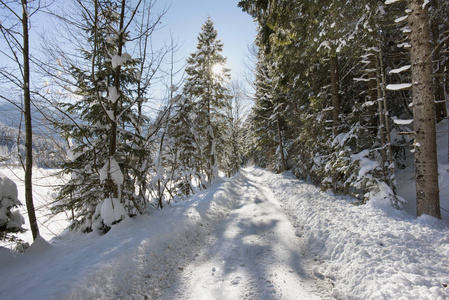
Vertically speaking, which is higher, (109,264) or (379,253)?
(109,264)

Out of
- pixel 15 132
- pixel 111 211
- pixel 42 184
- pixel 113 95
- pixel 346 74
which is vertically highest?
pixel 346 74

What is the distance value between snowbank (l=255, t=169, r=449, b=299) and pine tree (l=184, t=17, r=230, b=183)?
10.0 meters

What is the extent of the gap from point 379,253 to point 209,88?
1370 centimetres

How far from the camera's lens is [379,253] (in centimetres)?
327

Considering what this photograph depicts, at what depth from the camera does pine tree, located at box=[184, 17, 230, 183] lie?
1434 cm

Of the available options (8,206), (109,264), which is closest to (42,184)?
(8,206)

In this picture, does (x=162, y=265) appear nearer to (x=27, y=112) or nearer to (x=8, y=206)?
(x=8, y=206)

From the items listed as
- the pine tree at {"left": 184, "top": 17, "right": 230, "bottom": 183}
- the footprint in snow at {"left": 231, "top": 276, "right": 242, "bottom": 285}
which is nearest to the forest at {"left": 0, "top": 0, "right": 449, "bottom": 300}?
the footprint in snow at {"left": 231, "top": 276, "right": 242, "bottom": 285}

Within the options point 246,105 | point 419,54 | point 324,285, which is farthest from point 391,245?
point 246,105

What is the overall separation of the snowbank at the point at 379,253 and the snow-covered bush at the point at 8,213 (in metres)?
5.37

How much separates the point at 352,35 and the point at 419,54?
8.52 feet

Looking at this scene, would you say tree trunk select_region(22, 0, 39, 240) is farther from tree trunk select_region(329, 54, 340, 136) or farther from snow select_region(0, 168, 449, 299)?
tree trunk select_region(329, 54, 340, 136)

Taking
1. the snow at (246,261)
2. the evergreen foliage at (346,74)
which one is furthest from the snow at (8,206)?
the evergreen foliage at (346,74)

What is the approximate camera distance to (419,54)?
4.34m
